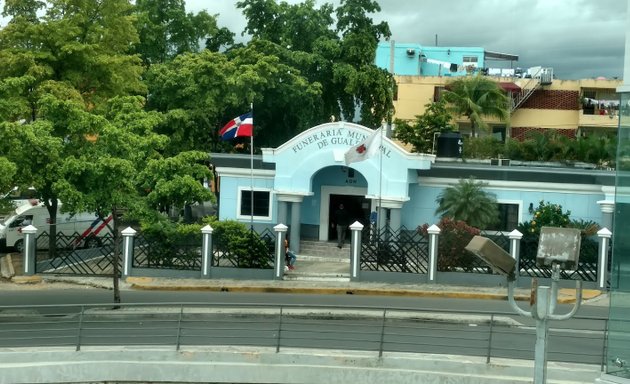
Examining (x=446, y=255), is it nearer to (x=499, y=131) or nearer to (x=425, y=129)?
(x=425, y=129)

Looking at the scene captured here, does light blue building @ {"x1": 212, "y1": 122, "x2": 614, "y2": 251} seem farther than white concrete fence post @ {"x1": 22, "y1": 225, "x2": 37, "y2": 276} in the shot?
Yes

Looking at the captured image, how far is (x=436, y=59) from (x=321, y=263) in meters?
38.1

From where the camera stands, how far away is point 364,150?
82.6 feet

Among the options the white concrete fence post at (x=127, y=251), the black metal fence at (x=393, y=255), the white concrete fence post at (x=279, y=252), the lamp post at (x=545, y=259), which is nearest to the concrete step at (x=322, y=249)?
the black metal fence at (x=393, y=255)

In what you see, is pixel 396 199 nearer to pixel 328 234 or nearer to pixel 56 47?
pixel 328 234

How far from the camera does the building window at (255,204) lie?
94.9 feet

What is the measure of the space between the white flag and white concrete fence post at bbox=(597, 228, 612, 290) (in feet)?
23.0

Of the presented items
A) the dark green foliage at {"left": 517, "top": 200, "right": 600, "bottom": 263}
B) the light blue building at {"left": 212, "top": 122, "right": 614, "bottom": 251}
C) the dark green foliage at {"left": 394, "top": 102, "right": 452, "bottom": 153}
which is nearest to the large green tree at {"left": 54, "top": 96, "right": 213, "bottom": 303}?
the light blue building at {"left": 212, "top": 122, "right": 614, "bottom": 251}

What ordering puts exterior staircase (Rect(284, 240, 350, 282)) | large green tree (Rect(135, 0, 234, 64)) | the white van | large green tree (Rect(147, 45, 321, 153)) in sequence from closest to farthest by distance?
1. exterior staircase (Rect(284, 240, 350, 282))
2. the white van
3. large green tree (Rect(147, 45, 321, 153))
4. large green tree (Rect(135, 0, 234, 64))

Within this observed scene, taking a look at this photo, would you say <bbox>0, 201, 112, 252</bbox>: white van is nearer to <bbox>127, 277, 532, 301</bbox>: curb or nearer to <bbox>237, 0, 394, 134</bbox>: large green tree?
<bbox>127, 277, 532, 301</bbox>: curb

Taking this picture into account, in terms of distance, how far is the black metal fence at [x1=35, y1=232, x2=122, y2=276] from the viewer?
80.9ft

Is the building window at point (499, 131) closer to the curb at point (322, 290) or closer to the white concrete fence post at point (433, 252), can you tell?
the white concrete fence post at point (433, 252)

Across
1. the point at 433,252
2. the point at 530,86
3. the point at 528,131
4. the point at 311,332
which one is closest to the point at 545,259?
Result: the point at 311,332

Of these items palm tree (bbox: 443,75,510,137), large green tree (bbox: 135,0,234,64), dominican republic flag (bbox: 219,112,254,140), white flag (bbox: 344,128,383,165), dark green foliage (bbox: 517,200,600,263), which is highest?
large green tree (bbox: 135,0,234,64)
